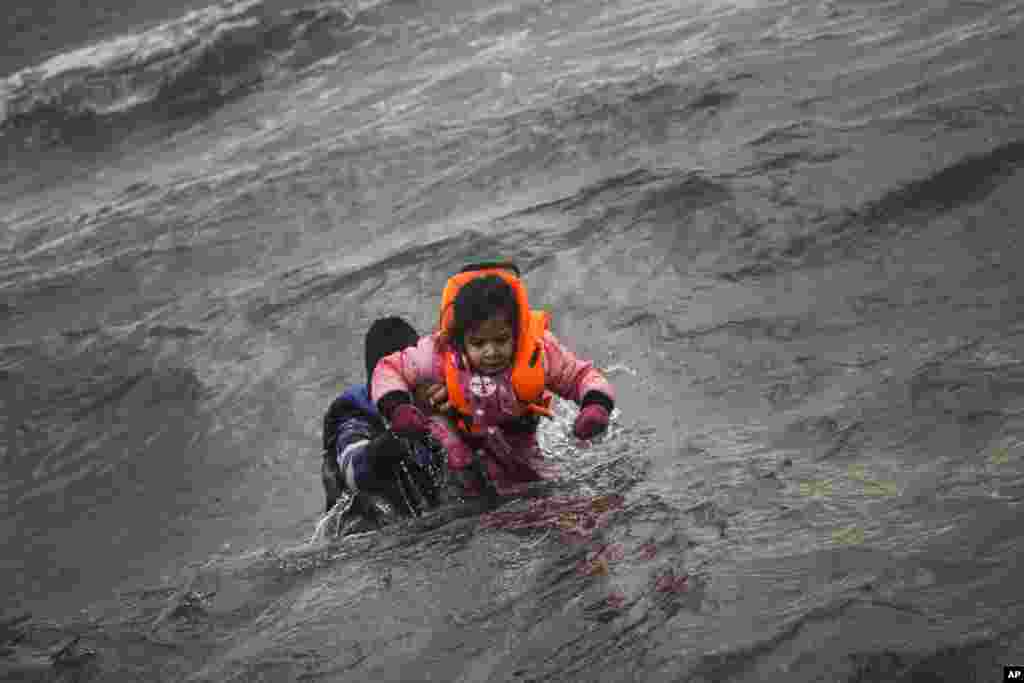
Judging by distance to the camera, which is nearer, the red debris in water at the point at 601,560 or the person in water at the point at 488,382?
the red debris in water at the point at 601,560

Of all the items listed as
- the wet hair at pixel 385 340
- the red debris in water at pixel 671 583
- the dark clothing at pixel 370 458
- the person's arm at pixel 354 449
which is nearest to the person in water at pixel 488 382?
the dark clothing at pixel 370 458

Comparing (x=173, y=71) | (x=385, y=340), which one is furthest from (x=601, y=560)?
(x=173, y=71)

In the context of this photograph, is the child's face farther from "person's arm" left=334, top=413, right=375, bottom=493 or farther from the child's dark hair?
"person's arm" left=334, top=413, right=375, bottom=493

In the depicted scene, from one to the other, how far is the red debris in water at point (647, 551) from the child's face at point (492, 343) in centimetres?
107

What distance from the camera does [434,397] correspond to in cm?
531

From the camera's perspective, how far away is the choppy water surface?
406cm

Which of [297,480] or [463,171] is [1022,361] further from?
[463,171]

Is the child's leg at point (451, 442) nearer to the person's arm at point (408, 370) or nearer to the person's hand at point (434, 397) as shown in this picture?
the person's hand at point (434, 397)

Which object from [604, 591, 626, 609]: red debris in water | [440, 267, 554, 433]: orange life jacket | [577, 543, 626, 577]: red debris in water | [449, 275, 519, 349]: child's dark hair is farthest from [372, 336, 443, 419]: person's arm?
[604, 591, 626, 609]: red debris in water

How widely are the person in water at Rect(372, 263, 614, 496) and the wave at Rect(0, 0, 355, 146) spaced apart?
12.0m

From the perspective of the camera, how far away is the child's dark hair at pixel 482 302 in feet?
16.2

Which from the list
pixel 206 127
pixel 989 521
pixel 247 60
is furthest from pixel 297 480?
pixel 247 60

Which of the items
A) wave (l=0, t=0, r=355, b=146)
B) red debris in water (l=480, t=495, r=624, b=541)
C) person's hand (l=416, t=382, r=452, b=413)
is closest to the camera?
red debris in water (l=480, t=495, r=624, b=541)

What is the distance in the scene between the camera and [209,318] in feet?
32.0
